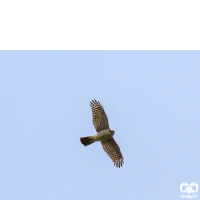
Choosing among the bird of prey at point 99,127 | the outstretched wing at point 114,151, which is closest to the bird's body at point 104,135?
the bird of prey at point 99,127

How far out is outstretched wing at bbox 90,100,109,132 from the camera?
68.0 feet

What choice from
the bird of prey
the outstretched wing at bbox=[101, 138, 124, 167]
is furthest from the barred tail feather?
the outstretched wing at bbox=[101, 138, 124, 167]

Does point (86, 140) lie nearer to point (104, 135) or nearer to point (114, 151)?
point (104, 135)

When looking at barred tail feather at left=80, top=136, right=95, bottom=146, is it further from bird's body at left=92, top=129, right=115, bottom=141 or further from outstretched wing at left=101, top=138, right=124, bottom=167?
outstretched wing at left=101, top=138, right=124, bottom=167

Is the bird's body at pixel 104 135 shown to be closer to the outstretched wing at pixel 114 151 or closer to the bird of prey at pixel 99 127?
the bird of prey at pixel 99 127

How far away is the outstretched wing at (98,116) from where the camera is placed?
20.7 metres

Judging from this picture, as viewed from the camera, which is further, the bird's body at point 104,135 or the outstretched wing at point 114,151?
the outstretched wing at point 114,151

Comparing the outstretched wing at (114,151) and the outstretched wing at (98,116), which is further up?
the outstretched wing at (98,116)

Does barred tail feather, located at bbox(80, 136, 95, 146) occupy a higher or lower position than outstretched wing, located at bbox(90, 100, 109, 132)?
lower

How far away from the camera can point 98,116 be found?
2081 centimetres

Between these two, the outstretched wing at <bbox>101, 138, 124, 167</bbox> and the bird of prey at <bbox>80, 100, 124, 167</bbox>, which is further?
the outstretched wing at <bbox>101, 138, 124, 167</bbox>
